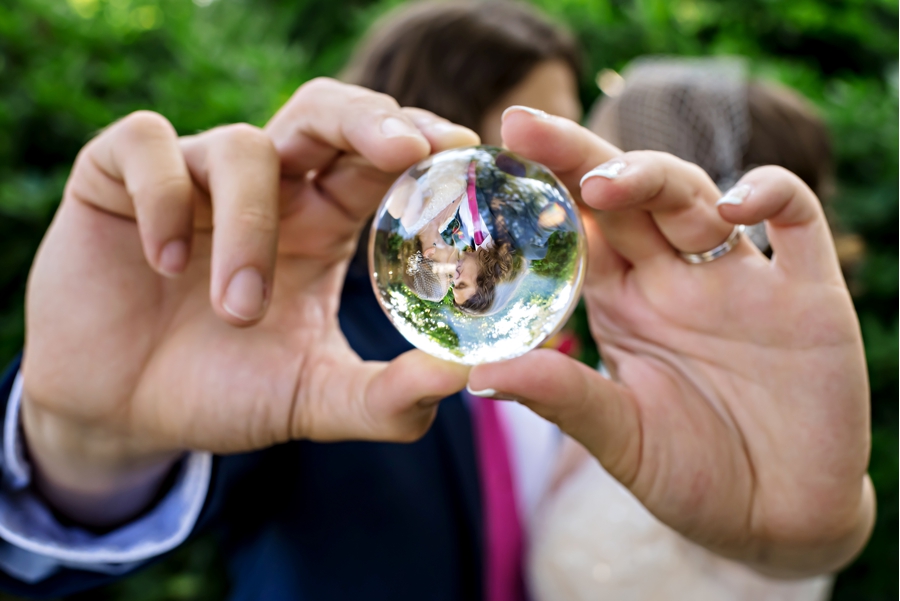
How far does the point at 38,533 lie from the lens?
5.44 feet

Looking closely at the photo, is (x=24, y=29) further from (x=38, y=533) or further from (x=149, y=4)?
(x=38, y=533)

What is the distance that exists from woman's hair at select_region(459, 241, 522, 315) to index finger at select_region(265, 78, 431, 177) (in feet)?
1.02

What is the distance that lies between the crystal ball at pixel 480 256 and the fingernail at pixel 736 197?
11.5 inches

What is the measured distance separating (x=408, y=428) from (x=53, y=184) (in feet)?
6.27

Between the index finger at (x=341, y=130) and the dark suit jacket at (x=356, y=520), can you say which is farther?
the dark suit jacket at (x=356, y=520)

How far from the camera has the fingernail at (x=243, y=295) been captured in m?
1.26

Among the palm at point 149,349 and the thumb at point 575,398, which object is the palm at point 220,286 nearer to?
the palm at point 149,349

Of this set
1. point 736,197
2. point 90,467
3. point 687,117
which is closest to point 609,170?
point 736,197

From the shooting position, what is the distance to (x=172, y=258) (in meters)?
1.37

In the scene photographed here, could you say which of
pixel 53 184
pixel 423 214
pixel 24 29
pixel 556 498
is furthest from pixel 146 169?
pixel 556 498

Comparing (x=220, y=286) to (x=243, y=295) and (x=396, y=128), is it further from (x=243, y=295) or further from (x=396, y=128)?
(x=396, y=128)

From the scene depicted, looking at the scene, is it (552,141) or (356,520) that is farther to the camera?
(356,520)

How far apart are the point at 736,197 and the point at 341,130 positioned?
0.86 metres

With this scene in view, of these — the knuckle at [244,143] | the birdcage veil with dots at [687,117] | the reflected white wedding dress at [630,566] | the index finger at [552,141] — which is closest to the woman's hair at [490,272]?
the index finger at [552,141]
